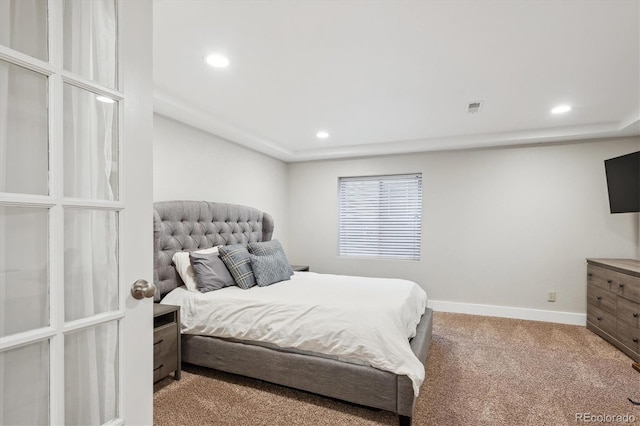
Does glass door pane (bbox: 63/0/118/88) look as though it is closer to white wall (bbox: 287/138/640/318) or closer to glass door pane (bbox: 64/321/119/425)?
glass door pane (bbox: 64/321/119/425)

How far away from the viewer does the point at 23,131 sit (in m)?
0.83

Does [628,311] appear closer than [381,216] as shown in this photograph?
Yes

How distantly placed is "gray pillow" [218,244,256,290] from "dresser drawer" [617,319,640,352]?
3478 millimetres

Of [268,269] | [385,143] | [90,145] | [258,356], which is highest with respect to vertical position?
[385,143]

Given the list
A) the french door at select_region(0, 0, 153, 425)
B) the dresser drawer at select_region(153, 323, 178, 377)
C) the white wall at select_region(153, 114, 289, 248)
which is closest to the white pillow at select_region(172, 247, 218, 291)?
the dresser drawer at select_region(153, 323, 178, 377)

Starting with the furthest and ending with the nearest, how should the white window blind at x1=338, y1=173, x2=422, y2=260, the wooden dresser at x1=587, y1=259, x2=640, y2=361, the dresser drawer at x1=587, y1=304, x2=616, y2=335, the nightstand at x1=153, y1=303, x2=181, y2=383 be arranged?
the white window blind at x1=338, y1=173, x2=422, y2=260, the dresser drawer at x1=587, y1=304, x2=616, y2=335, the wooden dresser at x1=587, y1=259, x2=640, y2=361, the nightstand at x1=153, y1=303, x2=181, y2=383

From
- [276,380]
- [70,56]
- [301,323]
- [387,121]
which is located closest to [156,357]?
[276,380]

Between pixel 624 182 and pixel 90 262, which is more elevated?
pixel 624 182

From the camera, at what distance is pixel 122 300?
102 cm

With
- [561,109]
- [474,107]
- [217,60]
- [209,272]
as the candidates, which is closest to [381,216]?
[474,107]

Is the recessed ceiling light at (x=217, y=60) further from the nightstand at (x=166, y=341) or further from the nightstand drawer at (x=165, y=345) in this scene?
the nightstand drawer at (x=165, y=345)

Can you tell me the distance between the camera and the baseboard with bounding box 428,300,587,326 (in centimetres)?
391

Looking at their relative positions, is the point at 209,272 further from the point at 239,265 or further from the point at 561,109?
the point at 561,109

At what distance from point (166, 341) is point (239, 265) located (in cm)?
89
